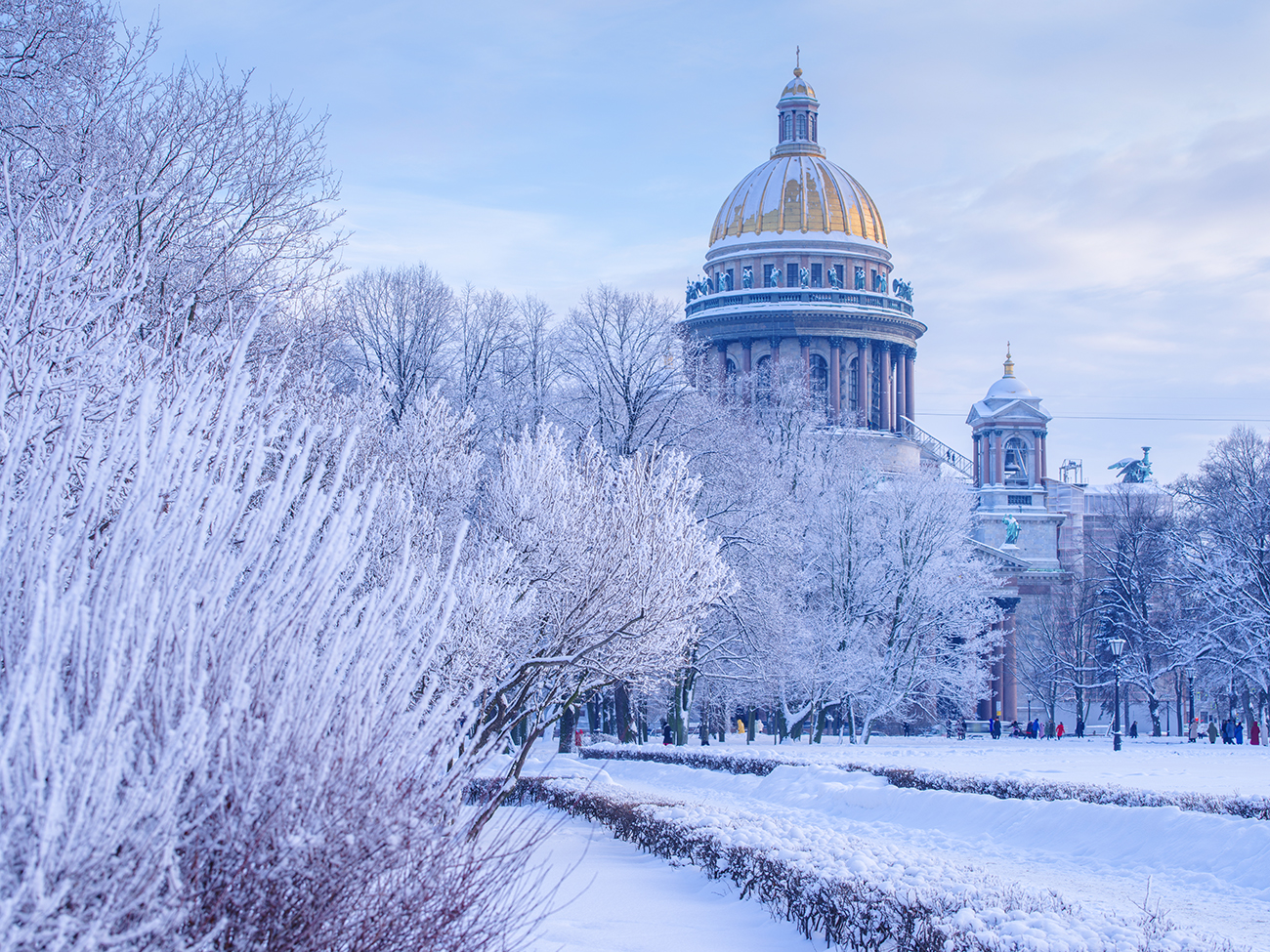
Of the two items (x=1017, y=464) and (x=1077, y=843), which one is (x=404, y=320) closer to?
(x=1077, y=843)

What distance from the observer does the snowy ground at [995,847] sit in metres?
11.1

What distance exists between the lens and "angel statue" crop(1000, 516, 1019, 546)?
214ft

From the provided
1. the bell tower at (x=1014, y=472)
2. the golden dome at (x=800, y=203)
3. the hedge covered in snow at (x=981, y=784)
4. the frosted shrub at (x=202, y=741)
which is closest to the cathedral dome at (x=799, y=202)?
the golden dome at (x=800, y=203)

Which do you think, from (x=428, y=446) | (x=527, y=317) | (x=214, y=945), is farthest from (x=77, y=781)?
(x=527, y=317)

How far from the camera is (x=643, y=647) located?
14.3 m

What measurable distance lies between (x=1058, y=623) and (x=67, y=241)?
62.0 meters

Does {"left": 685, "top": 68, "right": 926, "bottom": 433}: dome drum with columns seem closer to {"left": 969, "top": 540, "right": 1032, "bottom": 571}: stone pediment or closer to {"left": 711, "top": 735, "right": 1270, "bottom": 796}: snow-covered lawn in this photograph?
{"left": 969, "top": 540, "right": 1032, "bottom": 571}: stone pediment

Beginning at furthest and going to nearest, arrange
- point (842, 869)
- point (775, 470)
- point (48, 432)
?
point (775, 470), point (842, 869), point (48, 432)

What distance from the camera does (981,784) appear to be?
2091 cm

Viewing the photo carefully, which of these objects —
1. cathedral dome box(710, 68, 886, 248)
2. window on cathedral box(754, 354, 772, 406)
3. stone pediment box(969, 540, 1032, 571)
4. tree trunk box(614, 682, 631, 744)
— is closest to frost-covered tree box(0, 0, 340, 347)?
tree trunk box(614, 682, 631, 744)

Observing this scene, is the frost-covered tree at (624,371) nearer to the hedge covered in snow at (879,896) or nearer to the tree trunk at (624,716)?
the tree trunk at (624,716)

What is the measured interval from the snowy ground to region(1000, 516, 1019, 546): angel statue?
3850cm

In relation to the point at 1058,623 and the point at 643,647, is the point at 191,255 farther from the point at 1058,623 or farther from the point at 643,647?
the point at 1058,623

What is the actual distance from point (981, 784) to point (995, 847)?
4.91 meters
